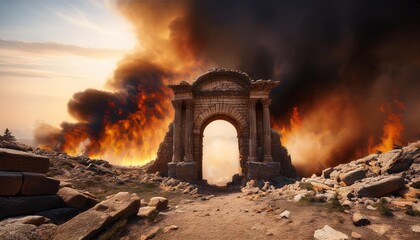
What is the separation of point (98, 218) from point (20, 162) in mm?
2892

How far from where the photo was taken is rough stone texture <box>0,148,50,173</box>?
227 inches

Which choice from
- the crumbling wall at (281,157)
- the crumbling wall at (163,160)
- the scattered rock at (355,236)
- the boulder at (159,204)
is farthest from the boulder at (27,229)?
the crumbling wall at (281,157)

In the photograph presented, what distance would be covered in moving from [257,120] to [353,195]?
9.14 m

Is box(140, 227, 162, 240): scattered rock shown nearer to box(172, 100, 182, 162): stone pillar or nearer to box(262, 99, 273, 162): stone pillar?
box(172, 100, 182, 162): stone pillar

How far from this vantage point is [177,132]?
15336 millimetres

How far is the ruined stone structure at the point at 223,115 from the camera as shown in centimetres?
1514

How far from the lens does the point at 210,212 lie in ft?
25.0

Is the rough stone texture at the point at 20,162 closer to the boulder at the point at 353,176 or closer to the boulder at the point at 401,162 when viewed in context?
the boulder at the point at 353,176

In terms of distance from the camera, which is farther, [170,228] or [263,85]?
[263,85]

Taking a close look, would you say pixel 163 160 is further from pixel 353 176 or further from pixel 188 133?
pixel 353 176

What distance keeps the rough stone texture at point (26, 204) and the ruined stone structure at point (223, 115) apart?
8628 mm

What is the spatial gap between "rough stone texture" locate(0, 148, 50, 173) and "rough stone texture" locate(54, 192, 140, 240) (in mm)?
2249

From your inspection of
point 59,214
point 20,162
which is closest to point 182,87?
point 20,162

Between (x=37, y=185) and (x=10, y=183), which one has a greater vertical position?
(x=10, y=183)
